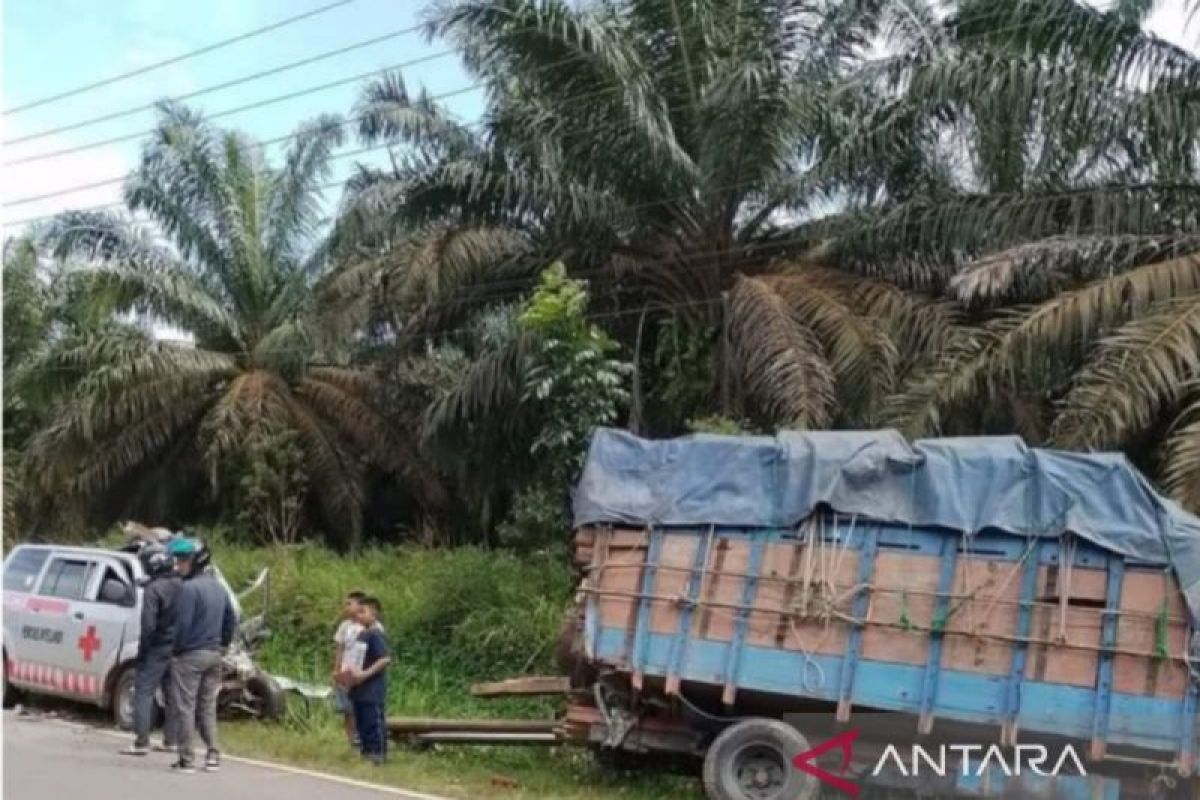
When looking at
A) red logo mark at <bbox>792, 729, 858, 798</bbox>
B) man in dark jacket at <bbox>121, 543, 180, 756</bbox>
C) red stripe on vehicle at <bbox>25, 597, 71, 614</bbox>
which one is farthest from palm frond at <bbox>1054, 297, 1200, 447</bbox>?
red stripe on vehicle at <bbox>25, 597, 71, 614</bbox>

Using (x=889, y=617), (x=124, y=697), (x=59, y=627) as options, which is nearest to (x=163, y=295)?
(x=59, y=627)

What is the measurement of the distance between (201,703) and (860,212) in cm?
1040

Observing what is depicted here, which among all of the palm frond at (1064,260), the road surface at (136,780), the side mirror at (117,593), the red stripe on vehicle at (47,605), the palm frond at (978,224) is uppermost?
the palm frond at (978,224)

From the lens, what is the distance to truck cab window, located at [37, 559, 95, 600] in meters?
14.0

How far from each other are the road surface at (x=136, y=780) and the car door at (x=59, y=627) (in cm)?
178

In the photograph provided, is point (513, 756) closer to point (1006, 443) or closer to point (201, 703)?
point (201, 703)

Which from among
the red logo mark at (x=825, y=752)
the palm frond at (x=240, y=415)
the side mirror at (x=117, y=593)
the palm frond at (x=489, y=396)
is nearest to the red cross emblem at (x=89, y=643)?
the side mirror at (x=117, y=593)

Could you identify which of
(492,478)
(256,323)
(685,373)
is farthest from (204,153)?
(685,373)

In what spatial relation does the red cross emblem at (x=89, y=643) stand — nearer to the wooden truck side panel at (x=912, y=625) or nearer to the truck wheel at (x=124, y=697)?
the truck wheel at (x=124, y=697)

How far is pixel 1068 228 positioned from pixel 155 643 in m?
10.1

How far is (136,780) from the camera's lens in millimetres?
9977

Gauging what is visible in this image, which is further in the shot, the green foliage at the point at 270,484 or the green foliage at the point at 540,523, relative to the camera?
the green foliage at the point at 270,484

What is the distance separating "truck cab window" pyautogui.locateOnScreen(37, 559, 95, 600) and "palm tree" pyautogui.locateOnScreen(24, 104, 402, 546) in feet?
29.3

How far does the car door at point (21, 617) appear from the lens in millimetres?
14305
